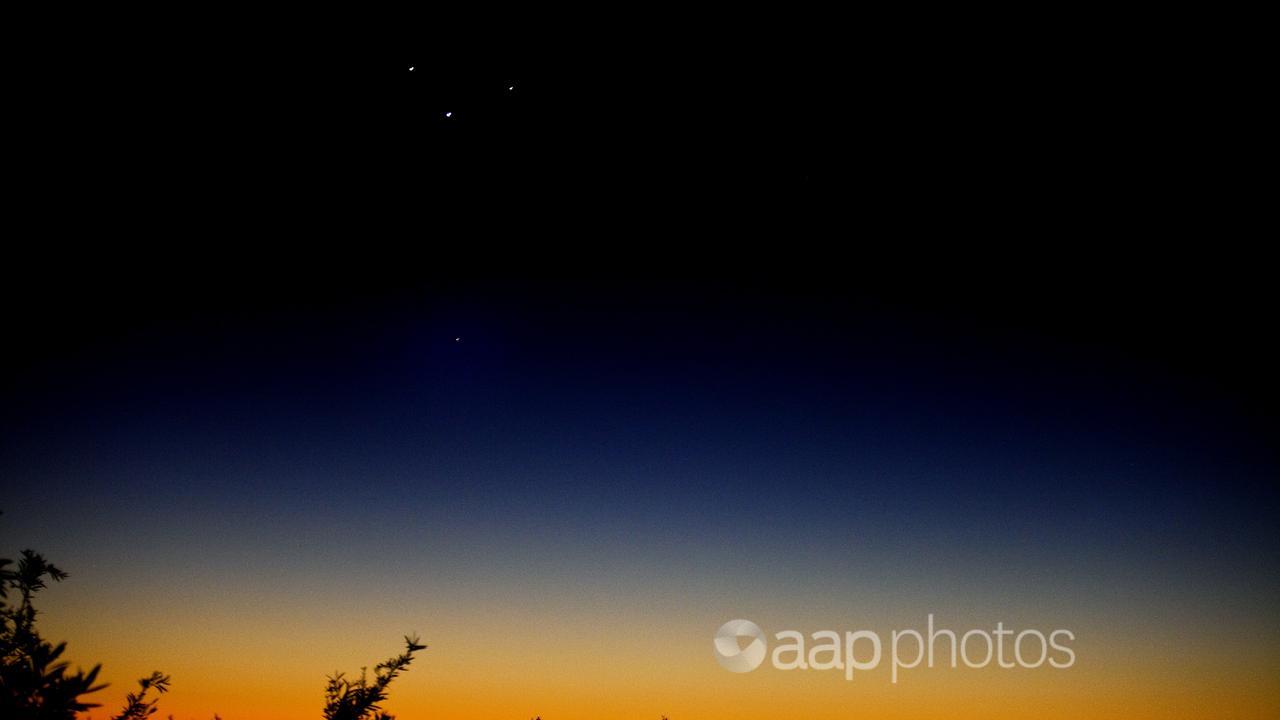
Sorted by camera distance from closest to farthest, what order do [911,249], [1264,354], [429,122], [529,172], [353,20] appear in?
[353,20], [429,122], [529,172], [911,249], [1264,354]

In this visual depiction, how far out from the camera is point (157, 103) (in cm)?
336

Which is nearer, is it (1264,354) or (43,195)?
(43,195)

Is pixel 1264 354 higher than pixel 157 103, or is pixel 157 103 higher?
pixel 1264 354

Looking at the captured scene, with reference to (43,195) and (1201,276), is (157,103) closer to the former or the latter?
(43,195)

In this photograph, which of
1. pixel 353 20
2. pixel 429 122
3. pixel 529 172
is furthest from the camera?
pixel 529 172

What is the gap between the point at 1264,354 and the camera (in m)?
5.95

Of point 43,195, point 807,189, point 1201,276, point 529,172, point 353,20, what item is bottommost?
point 43,195

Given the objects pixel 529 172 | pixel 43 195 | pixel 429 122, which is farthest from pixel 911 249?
pixel 43 195

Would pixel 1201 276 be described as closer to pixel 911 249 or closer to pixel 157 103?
pixel 911 249

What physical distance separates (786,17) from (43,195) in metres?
3.80

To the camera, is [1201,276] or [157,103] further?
[1201,276]

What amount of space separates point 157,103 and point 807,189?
141 inches

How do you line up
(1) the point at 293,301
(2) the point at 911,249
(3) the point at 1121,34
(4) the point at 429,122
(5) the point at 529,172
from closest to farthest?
(3) the point at 1121,34 < (4) the point at 429,122 < (5) the point at 529,172 < (2) the point at 911,249 < (1) the point at 293,301

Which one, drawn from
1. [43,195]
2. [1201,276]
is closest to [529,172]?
[43,195]
